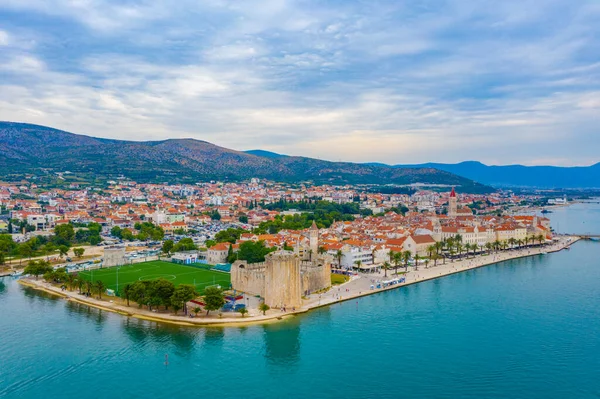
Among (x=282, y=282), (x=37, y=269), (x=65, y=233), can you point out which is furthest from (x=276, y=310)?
(x=65, y=233)

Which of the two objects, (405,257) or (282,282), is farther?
(405,257)

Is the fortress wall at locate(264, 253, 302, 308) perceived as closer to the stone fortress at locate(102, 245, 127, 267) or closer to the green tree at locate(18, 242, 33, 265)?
the stone fortress at locate(102, 245, 127, 267)

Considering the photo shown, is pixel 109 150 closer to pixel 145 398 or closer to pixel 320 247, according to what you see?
pixel 320 247

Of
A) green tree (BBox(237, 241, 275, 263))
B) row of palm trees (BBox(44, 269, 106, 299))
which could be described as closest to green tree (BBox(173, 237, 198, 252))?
green tree (BBox(237, 241, 275, 263))

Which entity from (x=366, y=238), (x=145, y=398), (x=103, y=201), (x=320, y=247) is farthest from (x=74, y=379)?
(x=103, y=201)

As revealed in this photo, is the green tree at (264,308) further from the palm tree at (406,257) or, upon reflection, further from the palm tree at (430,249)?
the palm tree at (430,249)

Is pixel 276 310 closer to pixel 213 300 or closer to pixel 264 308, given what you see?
pixel 264 308
